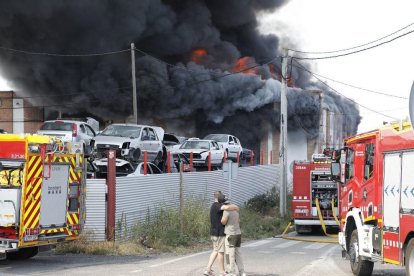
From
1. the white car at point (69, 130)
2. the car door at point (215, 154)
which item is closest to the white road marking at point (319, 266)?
the white car at point (69, 130)

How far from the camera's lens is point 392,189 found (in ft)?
32.4

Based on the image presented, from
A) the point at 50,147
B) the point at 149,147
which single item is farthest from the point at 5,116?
the point at 50,147

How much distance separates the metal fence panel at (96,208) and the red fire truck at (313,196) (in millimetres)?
9810

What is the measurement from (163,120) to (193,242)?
86.1 feet

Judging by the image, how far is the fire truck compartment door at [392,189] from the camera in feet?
31.8

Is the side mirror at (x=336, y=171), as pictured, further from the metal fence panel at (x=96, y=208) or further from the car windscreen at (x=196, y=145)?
the car windscreen at (x=196, y=145)

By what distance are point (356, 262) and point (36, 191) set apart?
20.9ft

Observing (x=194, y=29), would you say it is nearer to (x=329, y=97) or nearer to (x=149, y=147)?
(x=329, y=97)

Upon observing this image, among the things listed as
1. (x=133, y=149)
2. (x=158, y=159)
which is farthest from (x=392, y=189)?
(x=158, y=159)

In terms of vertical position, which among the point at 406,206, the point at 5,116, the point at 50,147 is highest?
the point at 5,116

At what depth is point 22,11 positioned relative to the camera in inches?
1507

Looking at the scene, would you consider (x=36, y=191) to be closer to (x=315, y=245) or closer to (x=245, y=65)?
(x=315, y=245)

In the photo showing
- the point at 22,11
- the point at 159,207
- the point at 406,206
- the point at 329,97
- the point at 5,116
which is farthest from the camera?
the point at 329,97

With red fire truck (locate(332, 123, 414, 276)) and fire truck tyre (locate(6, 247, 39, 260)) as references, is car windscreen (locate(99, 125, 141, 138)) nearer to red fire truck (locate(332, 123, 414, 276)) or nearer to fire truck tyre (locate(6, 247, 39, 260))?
fire truck tyre (locate(6, 247, 39, 260))
